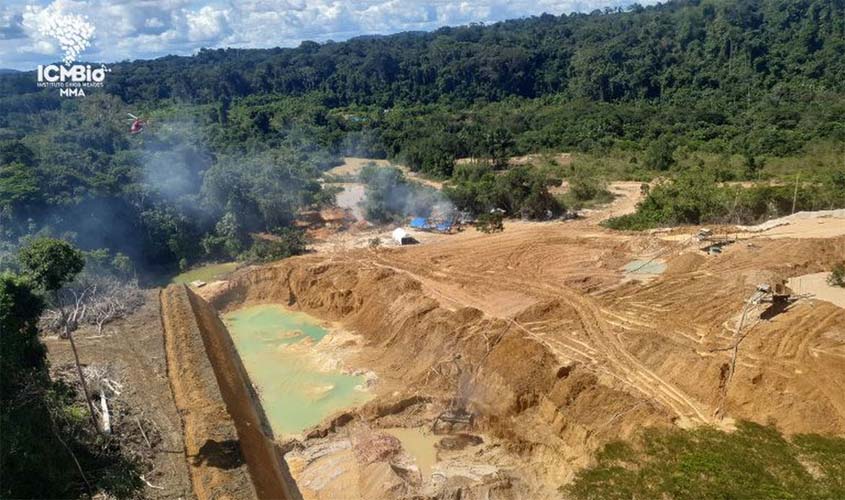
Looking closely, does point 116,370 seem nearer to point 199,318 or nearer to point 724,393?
point 199,318

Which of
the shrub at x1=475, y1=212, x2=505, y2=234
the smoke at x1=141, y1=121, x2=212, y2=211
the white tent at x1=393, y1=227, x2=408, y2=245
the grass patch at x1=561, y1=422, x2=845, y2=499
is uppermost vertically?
the smoke at x1=141, y1=121, x2=212, y2=211

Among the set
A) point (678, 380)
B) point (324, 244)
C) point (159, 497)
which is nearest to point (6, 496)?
point (159, 497)

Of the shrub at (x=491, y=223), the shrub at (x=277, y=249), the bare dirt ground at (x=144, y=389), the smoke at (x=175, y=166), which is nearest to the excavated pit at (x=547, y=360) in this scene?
the bare dirt ground at (x=144, y=389)

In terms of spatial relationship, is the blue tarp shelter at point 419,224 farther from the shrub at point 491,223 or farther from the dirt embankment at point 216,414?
the dirt embankment at point 216,414

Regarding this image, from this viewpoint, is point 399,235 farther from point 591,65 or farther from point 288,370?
point 591,65

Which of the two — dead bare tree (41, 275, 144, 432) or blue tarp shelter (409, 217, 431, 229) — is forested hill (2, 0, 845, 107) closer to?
blue tarp shelter (409, 217, 431, 229)

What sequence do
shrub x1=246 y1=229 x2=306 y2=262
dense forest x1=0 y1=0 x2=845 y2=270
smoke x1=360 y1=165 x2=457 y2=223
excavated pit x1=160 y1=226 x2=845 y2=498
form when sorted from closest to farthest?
excavated pit x1=160 y1=226 x2=845 y2=498
shrub x1=246 y1=229 x2=306 y2=262
dense forest x1=0 y1=0 x2=845 y2=270
smoke x1=360 y1=165 x2=457 y2=223

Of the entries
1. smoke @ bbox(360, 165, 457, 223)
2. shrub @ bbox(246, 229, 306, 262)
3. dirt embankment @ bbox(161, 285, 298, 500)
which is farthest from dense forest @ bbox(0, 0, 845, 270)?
dirt embankment @ bbox(161, 285, 298, 500)

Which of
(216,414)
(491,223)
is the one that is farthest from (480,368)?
(491,223)
